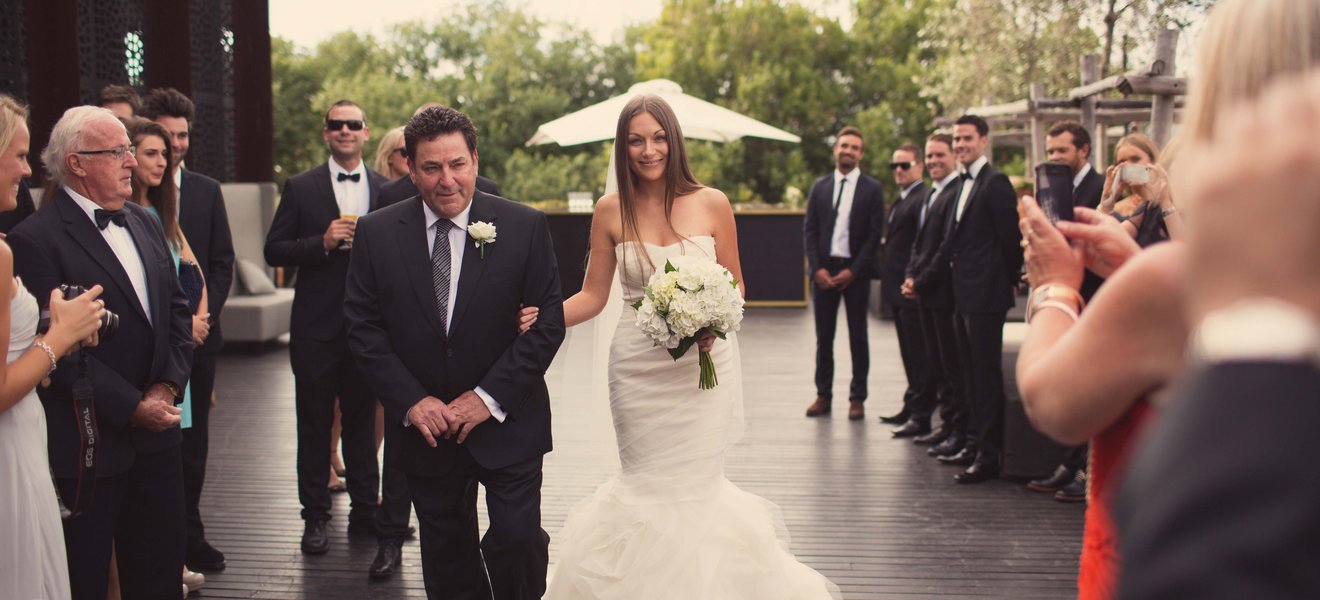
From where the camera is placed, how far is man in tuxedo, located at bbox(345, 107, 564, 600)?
3.81m

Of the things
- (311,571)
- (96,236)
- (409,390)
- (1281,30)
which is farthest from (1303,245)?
(311,571)

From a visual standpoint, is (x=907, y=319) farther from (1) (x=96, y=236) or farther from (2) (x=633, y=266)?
(1) (x=96, y=236)

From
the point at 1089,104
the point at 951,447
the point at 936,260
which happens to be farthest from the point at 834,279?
the point at 1089,104

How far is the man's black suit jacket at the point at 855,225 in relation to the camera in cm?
903

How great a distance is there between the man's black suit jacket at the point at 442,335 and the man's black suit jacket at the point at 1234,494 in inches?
121

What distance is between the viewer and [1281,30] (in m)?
1.26

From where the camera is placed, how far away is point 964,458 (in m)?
7.28

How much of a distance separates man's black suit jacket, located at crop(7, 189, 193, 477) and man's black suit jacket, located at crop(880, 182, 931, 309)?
238 inches

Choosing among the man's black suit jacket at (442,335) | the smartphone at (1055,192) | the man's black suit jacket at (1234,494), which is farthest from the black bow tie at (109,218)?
the man's black suit jacket at (1234,494)

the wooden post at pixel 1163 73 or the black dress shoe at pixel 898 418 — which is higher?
the wooden post at pixel 1163 73

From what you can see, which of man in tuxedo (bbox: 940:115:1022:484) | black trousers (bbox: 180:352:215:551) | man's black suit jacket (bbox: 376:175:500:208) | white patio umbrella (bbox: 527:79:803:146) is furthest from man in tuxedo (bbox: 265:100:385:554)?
white patio umbrella (bbox: 527:79:803:146)

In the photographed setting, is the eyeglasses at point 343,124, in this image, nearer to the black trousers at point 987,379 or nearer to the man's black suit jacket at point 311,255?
the man's black suit jacket at point 311,255

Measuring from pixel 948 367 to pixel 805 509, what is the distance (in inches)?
78.1

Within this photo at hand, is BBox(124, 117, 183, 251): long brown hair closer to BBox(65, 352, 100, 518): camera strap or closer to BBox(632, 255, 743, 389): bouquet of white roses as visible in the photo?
BBox(65, 352, 100, 518): camera strap
